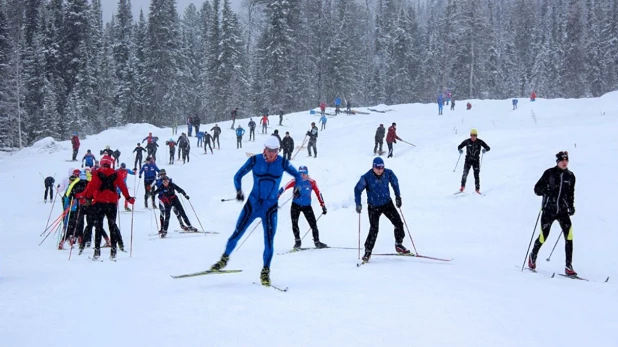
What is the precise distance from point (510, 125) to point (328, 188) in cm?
1729

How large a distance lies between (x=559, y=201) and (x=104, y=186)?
7822 mm

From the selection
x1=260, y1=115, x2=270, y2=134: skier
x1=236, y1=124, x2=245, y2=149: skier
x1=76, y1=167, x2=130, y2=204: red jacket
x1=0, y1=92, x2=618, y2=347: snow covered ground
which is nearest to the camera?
x1=0, y1=92, x2=618, y2=347: snow covered ground

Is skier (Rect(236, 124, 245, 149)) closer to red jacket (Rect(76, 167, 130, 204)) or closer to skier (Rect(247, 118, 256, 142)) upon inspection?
skier (Rect(247, 118, 256, 142))

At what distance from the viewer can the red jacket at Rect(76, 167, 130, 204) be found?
888cm

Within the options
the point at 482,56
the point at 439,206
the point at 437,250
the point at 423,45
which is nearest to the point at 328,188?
the point at 439,206

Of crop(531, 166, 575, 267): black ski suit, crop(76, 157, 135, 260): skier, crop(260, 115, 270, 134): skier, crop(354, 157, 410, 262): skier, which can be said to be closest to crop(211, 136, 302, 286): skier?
crop(354, 157, 410, 262): skier

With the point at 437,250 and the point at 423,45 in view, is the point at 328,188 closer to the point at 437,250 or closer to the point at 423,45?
the point at 437,250

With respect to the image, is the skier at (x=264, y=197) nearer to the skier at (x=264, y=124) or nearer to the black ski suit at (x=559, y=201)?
the black ski suit at (x=559, y=201)

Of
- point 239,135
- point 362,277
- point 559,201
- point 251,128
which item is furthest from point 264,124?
point 362,277

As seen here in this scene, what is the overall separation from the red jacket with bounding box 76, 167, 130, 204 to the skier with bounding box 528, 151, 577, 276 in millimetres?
7422

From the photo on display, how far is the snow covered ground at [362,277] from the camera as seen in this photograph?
14.5 feet

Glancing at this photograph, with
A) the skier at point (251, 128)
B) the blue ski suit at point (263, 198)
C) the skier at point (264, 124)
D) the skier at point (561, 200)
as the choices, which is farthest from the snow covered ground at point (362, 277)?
the skier at point (264, 124)

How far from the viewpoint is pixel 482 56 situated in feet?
180

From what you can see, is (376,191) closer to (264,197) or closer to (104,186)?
(264,197)
